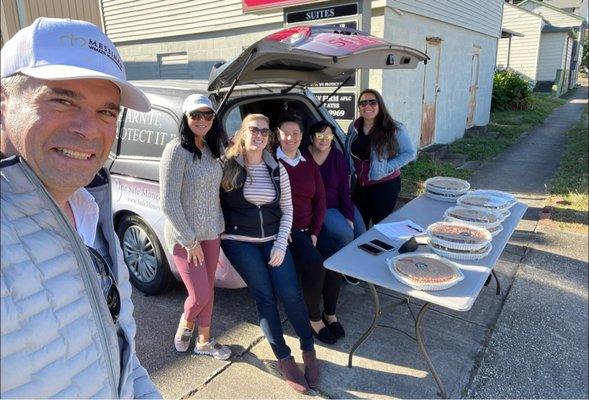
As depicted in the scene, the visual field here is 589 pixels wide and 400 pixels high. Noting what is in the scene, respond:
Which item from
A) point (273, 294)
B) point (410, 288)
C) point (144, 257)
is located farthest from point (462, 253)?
point (144, 257)

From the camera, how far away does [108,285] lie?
1.17 meters

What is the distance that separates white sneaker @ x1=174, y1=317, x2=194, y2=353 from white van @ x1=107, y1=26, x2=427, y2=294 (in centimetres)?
40

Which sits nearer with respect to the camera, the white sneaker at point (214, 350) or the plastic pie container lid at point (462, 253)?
the plastic pie container lid at point (462, 253)

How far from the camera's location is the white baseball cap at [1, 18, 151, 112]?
33.5 inches

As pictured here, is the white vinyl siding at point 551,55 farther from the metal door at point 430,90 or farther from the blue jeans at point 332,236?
the blue jeans at point 332,236

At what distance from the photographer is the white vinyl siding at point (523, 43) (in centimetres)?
2366

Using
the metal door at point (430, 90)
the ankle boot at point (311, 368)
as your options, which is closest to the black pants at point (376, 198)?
the ankle boot at point (311, 368)

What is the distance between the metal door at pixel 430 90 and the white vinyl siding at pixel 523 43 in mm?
18030

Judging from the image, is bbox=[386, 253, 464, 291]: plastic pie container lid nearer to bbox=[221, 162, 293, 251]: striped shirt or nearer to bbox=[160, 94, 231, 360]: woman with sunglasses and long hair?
bbox=[221, 162, 293, 251]: striped shirt

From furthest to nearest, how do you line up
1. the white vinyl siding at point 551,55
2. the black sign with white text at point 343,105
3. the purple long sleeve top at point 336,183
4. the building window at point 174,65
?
the white vinyl siding at point 551,55 → the building window at point 174,65 → the black sign with white text at point 343,105 → the purple long sleeve top at point 336,183

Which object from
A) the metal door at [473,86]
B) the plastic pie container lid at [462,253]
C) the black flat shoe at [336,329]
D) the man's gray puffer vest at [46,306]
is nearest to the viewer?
the man's gray puffer vest at [46,306]

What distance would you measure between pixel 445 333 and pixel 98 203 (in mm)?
2758

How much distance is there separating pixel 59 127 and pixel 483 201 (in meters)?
3.26

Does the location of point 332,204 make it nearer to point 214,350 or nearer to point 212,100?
point 212,100
